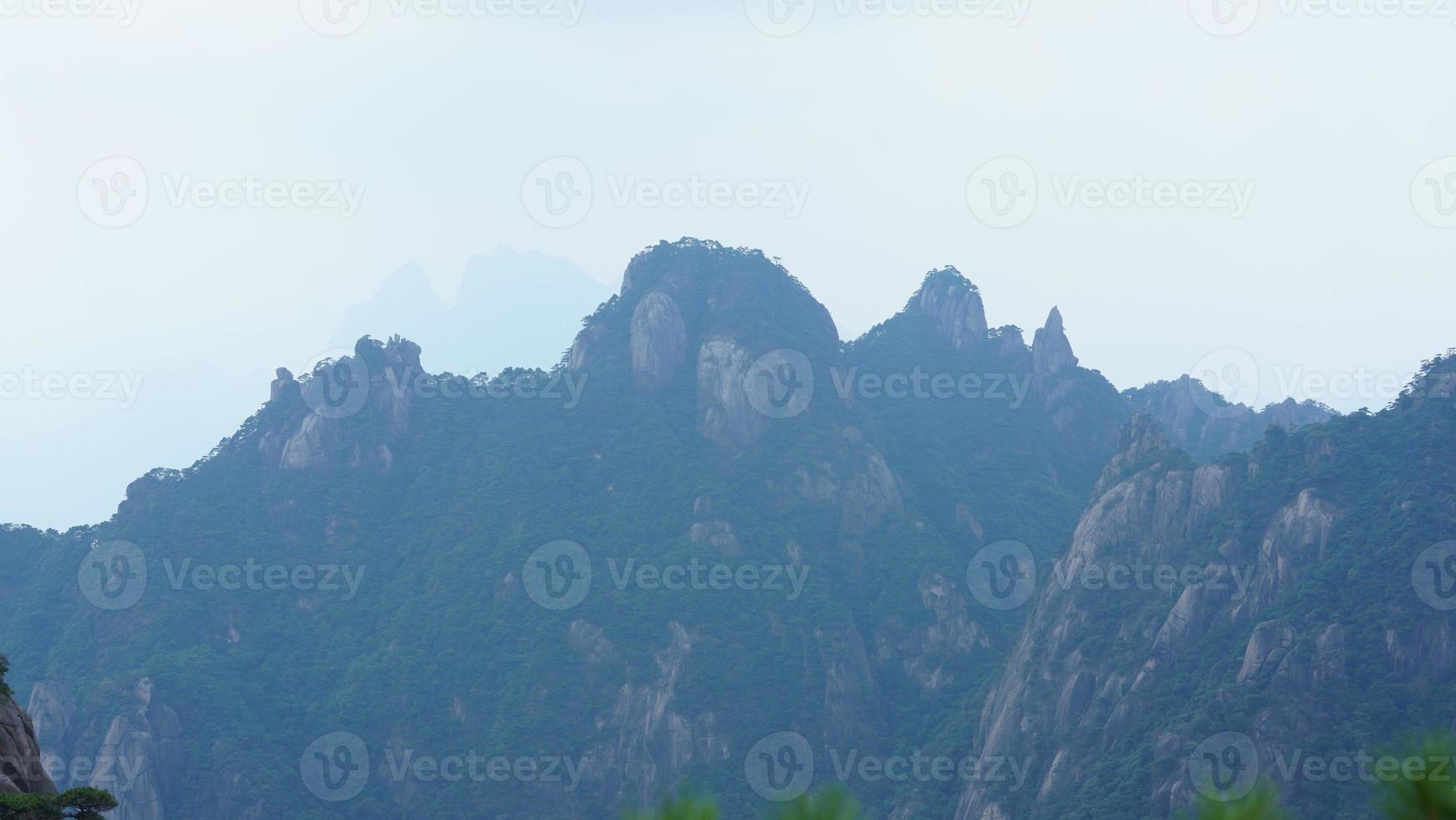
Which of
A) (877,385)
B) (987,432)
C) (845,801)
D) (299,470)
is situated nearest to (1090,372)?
(987,432)

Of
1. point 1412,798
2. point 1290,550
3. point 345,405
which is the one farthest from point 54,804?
point 345,405

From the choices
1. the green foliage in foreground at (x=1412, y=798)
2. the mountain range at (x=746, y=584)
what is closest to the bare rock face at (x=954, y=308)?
the mountain range at (x=746, y=584)

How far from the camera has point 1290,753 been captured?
67.4m

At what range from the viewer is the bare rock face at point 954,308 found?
13700 centimetres

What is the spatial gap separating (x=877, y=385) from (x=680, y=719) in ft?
155

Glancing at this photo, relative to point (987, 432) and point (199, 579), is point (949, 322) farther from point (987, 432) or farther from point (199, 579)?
point (199, 579)

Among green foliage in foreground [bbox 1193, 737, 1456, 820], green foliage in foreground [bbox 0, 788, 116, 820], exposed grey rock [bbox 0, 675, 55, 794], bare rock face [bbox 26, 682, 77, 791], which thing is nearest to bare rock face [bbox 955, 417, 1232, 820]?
A: exposed grey rock [bbox 0, 675, 55, 794]

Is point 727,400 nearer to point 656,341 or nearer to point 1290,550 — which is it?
point 656,341

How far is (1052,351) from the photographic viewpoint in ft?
437

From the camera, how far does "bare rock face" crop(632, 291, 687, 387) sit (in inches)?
4966

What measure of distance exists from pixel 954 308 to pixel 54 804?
4535 inches

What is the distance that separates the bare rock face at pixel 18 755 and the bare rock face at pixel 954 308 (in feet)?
354

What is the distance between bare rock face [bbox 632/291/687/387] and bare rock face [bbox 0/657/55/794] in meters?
85.8

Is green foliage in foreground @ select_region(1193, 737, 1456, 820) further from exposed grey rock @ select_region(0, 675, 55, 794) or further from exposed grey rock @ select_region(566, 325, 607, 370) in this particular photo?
exposed grey rock @ select_region(566, 325, 607, 370)
